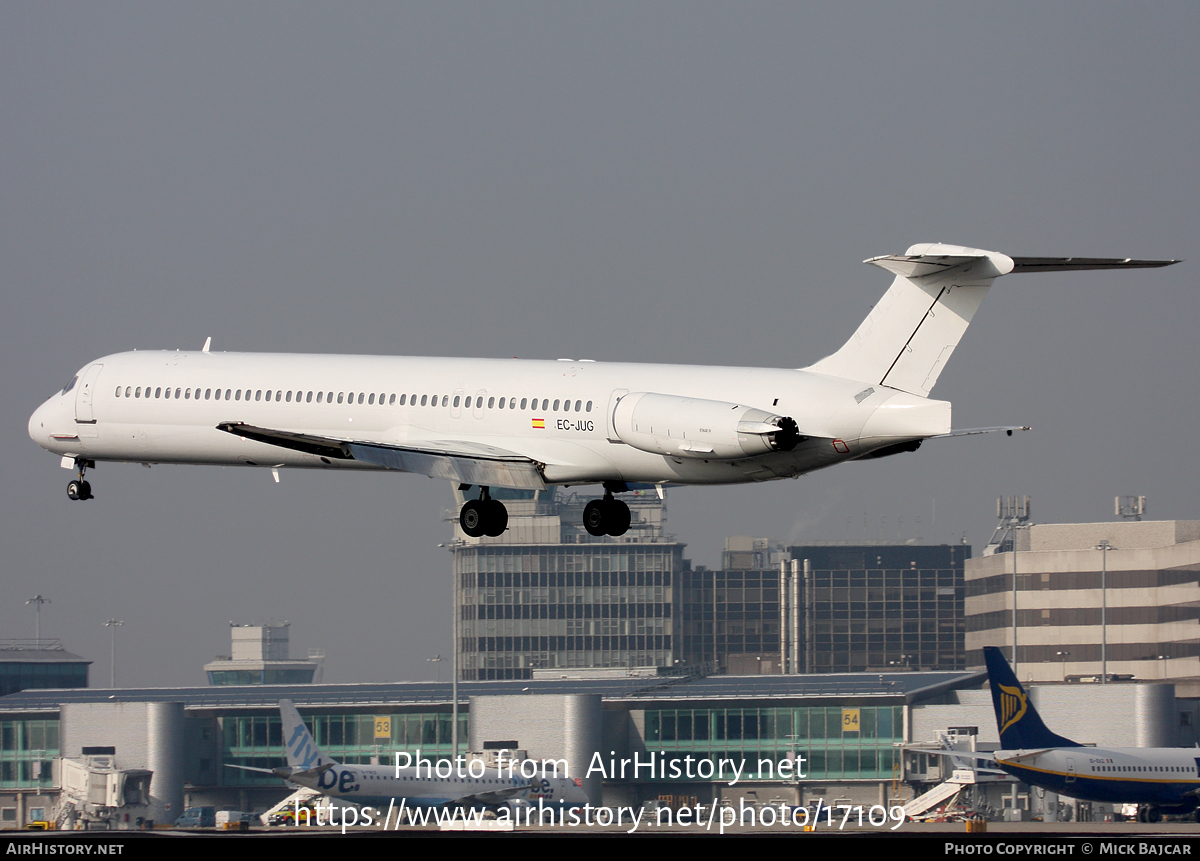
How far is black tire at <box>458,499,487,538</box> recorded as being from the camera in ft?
132

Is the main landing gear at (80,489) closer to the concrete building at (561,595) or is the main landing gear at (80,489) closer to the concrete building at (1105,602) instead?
the concrete building at (1105,602)

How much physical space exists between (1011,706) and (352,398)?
32.1 meters

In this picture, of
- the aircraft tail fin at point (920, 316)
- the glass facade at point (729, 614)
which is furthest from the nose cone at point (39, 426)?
the glass facade at point (729, 614)

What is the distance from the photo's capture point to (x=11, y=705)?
315ft

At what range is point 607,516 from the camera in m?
40.1

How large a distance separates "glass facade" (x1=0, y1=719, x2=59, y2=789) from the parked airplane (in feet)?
77.0

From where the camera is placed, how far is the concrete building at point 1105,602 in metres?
115

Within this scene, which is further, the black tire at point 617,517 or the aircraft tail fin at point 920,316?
the black tire at point 617,517

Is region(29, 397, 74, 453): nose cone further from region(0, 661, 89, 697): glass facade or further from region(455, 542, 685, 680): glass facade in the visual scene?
region(455, 542, 685, 680): glass facade

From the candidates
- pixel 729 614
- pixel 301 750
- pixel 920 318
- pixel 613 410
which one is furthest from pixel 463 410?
pixel 729 614

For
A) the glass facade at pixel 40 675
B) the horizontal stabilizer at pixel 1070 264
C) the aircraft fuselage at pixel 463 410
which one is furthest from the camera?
the glass facade at pixel 40 675

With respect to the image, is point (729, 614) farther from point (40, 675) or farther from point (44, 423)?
point (44, 423)
